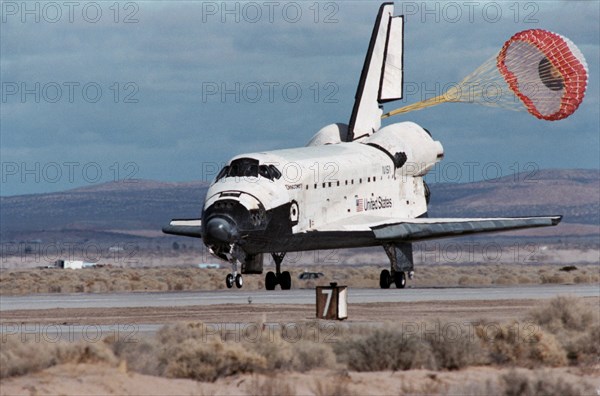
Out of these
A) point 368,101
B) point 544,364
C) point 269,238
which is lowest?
point 544,364

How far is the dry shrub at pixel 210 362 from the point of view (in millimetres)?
20922

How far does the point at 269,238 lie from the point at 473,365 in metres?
15.1

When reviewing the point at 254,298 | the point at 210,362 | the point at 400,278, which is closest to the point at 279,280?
the point at 254,298

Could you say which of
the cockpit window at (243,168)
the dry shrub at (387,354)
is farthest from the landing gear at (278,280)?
the dry shrub at (387,354)

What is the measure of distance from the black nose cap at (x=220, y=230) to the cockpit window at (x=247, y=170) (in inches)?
91.3

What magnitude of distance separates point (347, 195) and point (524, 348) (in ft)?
62.6

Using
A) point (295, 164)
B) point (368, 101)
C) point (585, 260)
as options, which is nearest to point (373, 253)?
point (585, 260)

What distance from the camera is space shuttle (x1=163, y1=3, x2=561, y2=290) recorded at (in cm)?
3644

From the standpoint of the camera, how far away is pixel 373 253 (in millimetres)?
152625

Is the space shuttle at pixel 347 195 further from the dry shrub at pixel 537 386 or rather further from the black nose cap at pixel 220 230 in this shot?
the dry shrub at pixel 537 386

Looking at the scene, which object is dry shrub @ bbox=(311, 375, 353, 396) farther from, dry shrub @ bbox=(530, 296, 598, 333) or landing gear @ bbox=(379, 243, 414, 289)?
landing gear @ bbox=(379, 243, 414, 289)

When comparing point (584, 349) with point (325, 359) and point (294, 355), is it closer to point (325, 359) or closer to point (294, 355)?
point (325, 359)

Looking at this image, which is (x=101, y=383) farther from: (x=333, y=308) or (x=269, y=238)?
(x=269, y=238)

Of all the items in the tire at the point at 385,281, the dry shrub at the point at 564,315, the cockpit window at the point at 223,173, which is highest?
the cockpit window at the point at 223,173
